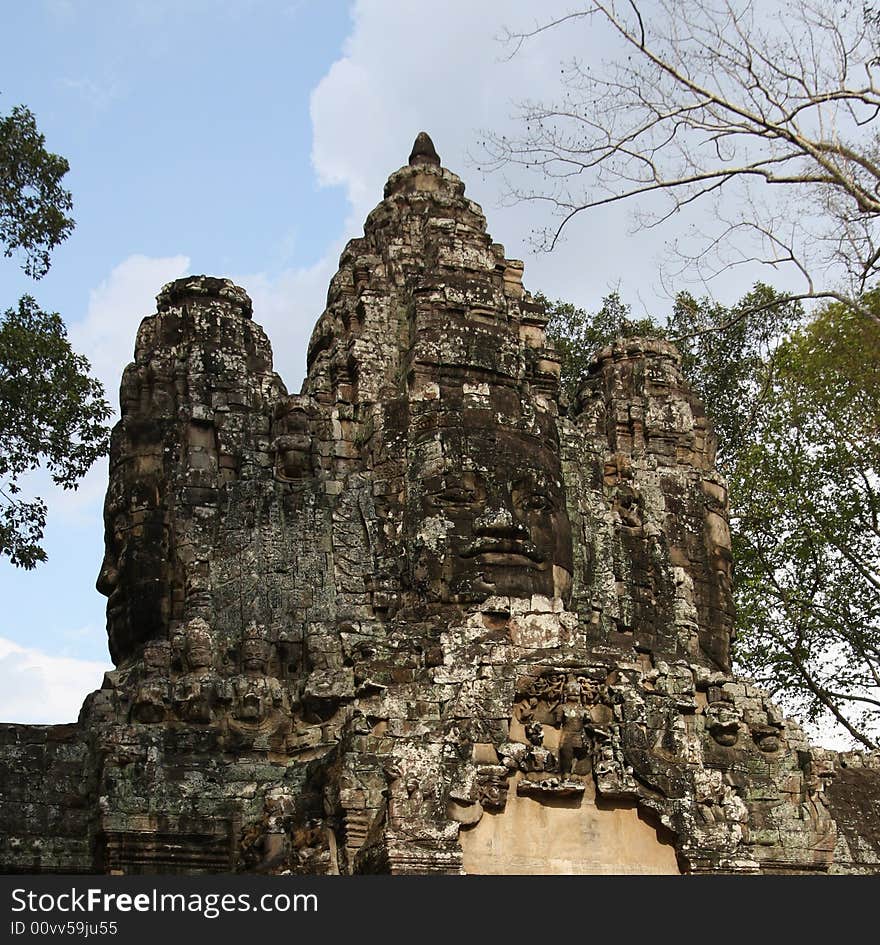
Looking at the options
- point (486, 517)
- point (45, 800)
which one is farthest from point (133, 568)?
point (486, 517)

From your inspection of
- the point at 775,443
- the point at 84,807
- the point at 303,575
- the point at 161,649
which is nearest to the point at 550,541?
the point at 303,575

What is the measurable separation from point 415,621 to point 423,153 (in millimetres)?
6575

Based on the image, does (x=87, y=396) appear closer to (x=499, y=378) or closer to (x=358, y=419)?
(x=358, y=419)

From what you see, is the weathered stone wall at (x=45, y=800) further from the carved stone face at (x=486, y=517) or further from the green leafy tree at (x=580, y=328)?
the green leafy tree at (x=580, y=328)

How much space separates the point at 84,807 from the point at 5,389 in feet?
19.6

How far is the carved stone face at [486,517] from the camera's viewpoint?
1661 centimetres

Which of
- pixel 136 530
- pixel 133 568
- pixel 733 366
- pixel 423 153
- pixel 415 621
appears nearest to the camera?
pixel 415 621

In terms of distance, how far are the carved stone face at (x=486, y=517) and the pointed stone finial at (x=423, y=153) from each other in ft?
14.4

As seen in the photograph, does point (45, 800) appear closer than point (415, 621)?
Yes

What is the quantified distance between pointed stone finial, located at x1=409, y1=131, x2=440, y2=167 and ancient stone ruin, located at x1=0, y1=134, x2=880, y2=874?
130 millimetres

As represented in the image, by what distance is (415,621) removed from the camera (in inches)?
651

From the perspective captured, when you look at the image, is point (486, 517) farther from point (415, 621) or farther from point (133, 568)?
point (133, 568)

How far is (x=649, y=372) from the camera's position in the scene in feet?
67.9

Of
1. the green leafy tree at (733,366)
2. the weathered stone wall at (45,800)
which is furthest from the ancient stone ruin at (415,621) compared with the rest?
the green leafy tree at (733,366)
